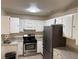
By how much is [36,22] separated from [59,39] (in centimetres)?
→ 250

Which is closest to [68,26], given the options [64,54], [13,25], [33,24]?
[64,54]

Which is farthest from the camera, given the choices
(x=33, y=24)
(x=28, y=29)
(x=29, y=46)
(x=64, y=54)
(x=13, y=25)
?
(x=33, y=24)

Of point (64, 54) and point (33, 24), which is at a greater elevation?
point (33, 24)

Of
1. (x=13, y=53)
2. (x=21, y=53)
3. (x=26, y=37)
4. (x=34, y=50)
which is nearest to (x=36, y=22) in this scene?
(x=26, y=37)

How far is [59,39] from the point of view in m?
3.09

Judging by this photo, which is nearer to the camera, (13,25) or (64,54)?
(64,54)

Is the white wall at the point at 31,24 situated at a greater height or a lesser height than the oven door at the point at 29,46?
greater

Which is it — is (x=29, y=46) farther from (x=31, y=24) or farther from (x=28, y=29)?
(x=31, y=24)

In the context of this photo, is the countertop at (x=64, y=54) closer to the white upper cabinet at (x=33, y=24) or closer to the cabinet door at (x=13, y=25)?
the cabinet door at (x=13, y=25)

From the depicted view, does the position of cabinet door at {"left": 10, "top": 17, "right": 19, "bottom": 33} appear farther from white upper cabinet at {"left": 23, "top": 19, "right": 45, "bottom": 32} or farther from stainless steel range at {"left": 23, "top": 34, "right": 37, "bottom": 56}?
stainless steel range at {"left": 23, "top": 34, "right": 37, "bottom": 56}

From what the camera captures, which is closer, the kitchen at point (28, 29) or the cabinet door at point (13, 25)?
the kitchen at point (28, 29)

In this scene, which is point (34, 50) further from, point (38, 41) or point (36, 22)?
point (36, 22)

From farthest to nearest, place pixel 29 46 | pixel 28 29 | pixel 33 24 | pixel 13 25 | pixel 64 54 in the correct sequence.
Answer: pixel 33 24 → pixel 28 29 → pixel 29 46 → pixel 13 25 → pixel 64 54

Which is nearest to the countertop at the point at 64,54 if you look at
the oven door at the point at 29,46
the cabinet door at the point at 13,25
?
the cabinet door at the point at 13,25
